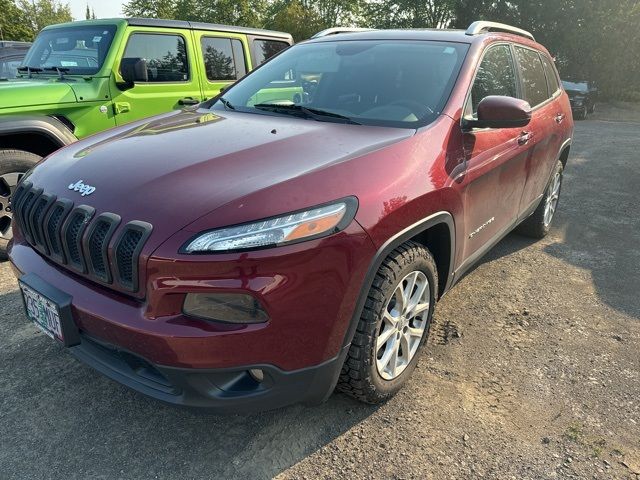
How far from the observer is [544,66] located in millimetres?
4387

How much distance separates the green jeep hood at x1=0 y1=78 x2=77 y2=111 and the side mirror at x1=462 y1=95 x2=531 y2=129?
3.43 metres

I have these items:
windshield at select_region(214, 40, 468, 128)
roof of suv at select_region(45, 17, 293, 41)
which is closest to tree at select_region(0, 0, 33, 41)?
roof of suv at select_region(45, 17, 293, 41)

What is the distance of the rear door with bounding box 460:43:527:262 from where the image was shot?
2.75m

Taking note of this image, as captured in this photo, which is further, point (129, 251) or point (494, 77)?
point (494, 77)

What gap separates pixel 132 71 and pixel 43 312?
310 centimetres

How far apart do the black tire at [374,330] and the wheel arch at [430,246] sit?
0.24ft

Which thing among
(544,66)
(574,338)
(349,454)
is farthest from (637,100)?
(349,454)

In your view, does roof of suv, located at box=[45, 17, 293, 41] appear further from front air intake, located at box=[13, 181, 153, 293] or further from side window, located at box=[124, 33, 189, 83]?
front air intake, located at box=[13, 181, 153, 293]

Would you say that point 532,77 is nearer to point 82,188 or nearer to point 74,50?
point 82,188

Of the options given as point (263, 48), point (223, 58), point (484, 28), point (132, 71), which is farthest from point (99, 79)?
point (484, 28)

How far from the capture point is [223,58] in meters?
5.59

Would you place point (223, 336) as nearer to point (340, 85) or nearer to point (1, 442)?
point (1, 442)

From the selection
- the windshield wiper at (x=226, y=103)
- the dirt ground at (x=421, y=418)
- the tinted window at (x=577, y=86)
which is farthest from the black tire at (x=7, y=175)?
the tinted window at (x=577, y=86)

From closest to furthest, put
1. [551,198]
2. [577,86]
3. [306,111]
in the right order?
[306,111]
[551,198]
[577,86]
